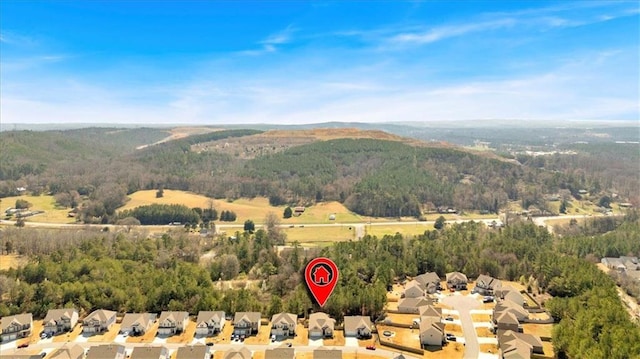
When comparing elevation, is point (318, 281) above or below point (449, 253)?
above

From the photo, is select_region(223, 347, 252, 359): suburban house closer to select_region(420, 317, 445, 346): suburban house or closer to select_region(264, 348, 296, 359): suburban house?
select_region(264, 348, 296, 359): suburban house

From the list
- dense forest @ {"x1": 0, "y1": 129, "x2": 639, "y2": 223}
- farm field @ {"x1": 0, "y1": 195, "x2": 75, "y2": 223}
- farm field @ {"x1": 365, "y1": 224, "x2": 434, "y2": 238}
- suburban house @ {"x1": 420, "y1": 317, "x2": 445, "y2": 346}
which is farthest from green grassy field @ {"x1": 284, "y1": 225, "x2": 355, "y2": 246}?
farm field @ {"x1": 0, "y1": 195, "x2": 75, "y2": 223}

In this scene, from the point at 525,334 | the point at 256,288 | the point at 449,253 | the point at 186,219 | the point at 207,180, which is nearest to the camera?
the point at 525,334

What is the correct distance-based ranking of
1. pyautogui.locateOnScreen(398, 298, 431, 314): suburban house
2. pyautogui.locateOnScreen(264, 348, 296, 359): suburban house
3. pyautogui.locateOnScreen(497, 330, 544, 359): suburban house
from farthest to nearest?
1. pyautogui.locateOnScreen(398, 298, 431, 314): suburban house
2. pyautogui.locateOnScreen(264, 348, 296, 359): suburban house
3. pyautogui.locateOnScreen(497, 330, 544, 359): suburban house

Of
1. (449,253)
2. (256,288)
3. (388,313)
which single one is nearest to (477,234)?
(449,253)

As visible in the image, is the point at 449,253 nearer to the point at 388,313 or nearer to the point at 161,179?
the point at 388,313

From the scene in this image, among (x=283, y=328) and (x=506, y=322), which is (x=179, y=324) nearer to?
(x=283, y=328)
